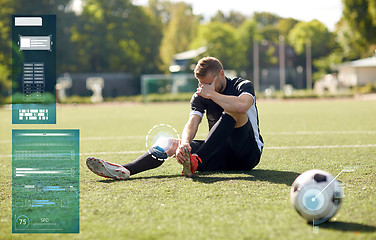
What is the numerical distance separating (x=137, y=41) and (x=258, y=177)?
5246 cm

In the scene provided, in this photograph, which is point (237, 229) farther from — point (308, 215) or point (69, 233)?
point (69, 233)

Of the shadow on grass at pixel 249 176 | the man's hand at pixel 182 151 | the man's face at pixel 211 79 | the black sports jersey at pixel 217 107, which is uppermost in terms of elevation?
the man's face at pixel 211 79

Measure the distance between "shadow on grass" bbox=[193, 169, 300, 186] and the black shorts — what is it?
8cm

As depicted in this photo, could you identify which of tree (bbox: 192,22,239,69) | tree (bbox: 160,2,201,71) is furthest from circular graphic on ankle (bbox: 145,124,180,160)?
tree (bbox: 160,2,201,71)

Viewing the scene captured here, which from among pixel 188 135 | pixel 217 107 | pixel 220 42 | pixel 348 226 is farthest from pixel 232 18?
pixel 348 226

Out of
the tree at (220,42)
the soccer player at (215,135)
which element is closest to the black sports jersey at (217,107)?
the soccer player at (215,135)

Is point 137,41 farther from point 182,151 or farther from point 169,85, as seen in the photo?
point 182,151

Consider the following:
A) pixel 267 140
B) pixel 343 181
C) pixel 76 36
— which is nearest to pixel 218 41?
pixel 76 36

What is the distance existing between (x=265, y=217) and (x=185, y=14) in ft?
222

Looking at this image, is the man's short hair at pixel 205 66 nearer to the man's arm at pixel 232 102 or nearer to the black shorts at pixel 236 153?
the man's arm at pixel 232 102

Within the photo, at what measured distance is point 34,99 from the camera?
408cm
